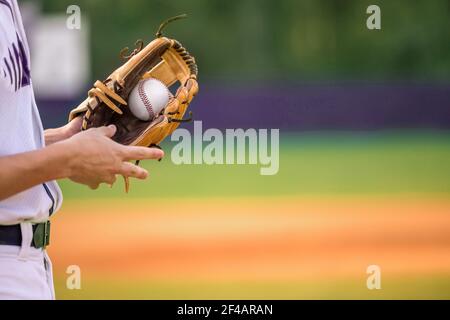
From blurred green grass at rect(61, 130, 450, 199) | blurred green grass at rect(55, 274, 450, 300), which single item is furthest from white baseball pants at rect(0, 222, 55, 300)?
blurred green grass at rect(61, 130, 450, 199)

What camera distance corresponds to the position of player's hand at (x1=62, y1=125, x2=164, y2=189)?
5.82 feet

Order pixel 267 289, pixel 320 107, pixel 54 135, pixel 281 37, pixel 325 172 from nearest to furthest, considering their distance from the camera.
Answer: pixel 54 135 < pixel 267 289 < pixel 325 172 < pixel 320 107 < pixel 281 37

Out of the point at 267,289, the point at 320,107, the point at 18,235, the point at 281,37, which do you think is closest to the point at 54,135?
the point at 18,235

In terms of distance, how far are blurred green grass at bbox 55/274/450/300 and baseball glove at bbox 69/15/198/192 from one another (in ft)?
8.96

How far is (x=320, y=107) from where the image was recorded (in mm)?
12711

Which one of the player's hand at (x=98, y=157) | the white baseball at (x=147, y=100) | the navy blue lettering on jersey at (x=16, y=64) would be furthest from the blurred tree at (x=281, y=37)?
the player's hand at (x=98, y=157)

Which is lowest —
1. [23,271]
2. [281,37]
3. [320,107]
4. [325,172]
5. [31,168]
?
[23,271]

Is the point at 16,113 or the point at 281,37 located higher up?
the point at 281,37

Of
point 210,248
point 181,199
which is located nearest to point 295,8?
point 181,199

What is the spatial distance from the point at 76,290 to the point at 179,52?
307cm

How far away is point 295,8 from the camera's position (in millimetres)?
17188

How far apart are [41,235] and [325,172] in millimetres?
9223

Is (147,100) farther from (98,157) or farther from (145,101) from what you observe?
(98,157)

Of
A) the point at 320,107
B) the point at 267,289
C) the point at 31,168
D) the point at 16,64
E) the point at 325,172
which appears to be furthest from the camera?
the point at 320,107
